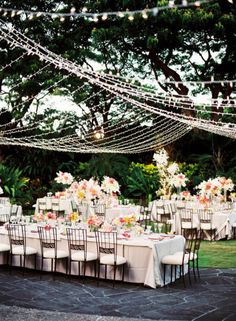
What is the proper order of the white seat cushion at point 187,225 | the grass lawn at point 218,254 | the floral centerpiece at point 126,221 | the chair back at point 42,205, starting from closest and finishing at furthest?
the floral centerpiece at point 126,221, the grass lawn at point 218,254, the white seat cushion at point 187,225, the chair back at point 42,205

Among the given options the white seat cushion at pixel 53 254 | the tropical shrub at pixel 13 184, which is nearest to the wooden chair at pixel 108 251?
the white seat cushion at pixel 53 254

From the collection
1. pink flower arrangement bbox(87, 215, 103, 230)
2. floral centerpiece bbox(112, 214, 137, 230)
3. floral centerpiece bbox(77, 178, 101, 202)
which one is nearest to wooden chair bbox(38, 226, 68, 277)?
pink flower arrangement bbox(87, 215, 103, 230)

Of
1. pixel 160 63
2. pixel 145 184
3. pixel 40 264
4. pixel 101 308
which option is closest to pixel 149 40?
pixel 160 63

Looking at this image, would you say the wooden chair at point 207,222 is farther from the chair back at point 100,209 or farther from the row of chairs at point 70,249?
the row of chairs at point 70,249

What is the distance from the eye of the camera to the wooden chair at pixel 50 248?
27.3 feet

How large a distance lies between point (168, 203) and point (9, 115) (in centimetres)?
952

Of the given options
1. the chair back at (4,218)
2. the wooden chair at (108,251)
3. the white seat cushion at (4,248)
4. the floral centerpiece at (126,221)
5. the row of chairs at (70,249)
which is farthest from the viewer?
the chair back at (4,218)

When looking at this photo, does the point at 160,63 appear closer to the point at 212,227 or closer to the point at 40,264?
the point at 212,227

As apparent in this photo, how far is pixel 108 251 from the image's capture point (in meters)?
7.93

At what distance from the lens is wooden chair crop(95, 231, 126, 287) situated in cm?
781

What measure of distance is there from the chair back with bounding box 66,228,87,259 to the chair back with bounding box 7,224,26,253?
0.70m

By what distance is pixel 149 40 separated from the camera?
16.9 m

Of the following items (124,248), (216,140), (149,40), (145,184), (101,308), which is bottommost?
(101,308)

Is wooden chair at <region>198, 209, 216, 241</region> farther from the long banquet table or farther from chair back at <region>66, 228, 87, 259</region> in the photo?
chair back at <region>66, 228, 87, 259</region>
